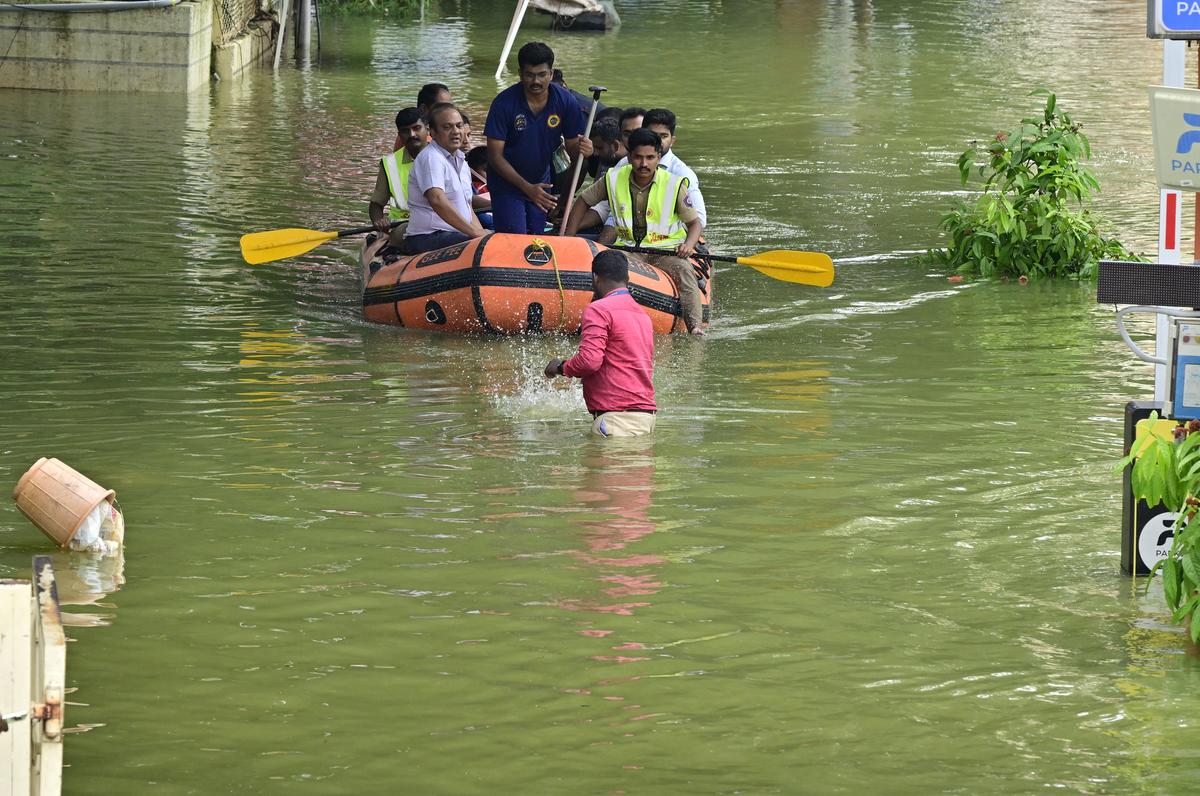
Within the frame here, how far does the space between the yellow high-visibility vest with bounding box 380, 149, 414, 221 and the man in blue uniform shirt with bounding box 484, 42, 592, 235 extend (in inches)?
22.8

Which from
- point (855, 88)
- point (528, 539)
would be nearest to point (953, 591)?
point (528, 539)

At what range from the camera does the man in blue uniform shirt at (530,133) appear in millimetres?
12391

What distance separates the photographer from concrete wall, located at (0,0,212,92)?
22953 mm

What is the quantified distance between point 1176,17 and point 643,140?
5.50 metres

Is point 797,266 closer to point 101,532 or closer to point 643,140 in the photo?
point 643,140

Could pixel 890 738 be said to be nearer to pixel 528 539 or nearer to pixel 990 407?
pixel 528 539

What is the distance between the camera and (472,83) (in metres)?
26.5

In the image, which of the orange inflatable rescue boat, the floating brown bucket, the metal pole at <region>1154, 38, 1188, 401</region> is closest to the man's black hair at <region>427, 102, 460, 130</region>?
the orange inflatable rescue boat

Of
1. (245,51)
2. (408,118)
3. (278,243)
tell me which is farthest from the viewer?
(245,51)

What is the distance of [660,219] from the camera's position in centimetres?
1209

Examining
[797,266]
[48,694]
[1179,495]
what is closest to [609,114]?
[797,266]

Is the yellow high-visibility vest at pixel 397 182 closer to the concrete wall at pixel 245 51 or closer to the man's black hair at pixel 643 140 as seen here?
the man's black hair at pixel 643 140

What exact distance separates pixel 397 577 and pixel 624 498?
139cm

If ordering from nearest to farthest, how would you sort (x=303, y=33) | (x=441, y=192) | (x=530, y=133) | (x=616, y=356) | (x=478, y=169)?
(x=616, y=356) < (x=441, y=192) < (x=530, y=133) < (x=478, y=169) < (x=303, y=33)
